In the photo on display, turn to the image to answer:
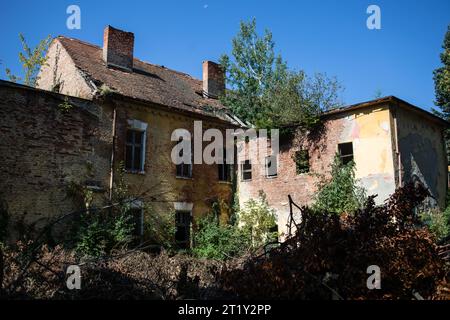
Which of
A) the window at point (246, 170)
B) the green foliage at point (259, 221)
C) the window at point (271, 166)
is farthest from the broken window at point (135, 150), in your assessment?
the window at point (271, 166)

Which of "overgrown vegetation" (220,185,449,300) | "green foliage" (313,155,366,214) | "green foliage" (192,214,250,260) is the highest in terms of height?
"green foliage" (313,155,366,214)

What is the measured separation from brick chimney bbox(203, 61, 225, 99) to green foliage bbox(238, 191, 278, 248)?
6569 millimetres

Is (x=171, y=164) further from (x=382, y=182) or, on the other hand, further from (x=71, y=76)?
(x=382, y=182)

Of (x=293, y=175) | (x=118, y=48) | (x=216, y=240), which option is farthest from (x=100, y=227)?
(x=118, y=48)

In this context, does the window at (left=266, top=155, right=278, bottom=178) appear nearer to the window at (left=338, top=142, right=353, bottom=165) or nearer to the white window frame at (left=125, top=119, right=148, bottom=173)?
the window at (left=338, top=142, right=353, bottom=165)

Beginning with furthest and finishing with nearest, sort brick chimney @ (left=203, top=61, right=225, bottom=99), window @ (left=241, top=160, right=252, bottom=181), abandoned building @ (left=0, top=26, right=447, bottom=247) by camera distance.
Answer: brick chimney @ (left=203, top=61, right=225, bottom=99)
window @ (left=241, top=160, right=252, bottom=181)
abandoned building @ (left=0, top=26, right=447, bottom=247)

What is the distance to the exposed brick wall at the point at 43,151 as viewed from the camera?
Result: 37.2 ft

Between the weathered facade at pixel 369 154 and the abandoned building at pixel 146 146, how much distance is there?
4cm

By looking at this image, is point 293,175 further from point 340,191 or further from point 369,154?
point 369,154

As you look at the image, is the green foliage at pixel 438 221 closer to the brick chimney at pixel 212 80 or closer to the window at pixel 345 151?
the window at pixel 345 151

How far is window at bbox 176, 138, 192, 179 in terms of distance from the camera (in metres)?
15.6

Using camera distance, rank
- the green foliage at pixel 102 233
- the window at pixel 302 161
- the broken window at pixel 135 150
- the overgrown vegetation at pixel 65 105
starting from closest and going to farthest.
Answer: the green foliage at pixel 102 233 < the overgrown vegetation at pixel 65 105 < the broken window at pixel 135 150 < the window at pixel 302 161

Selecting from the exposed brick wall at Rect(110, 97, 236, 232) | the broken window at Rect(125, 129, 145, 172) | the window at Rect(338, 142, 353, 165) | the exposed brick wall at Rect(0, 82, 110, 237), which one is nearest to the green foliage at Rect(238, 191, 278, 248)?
the exposed brick wall at Rect(110, 97, 236, 232)
